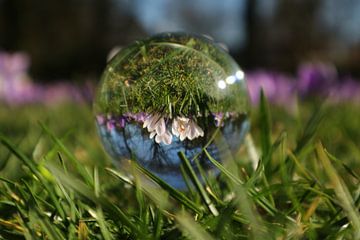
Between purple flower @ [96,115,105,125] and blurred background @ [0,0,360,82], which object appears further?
blurred background @ [0,0,360,82]

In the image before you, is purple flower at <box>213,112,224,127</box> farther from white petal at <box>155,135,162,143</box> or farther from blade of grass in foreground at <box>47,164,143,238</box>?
blade of grass in foreground at <box>47,164,143,238</box>

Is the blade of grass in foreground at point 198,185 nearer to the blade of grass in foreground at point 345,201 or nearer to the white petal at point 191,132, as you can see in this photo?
the white petal at point 191,132

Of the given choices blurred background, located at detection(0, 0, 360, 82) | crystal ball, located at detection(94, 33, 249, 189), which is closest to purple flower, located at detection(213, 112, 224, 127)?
crystal ball, located at detection(94, 33, 249, 189)

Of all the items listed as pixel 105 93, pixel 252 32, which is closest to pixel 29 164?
pixel 105 93

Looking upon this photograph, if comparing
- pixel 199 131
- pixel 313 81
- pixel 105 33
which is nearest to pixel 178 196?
pixel 199 131

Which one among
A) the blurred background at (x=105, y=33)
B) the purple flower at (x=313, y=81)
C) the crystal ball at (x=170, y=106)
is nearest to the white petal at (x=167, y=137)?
the crystal ball at (x=170, y=106)

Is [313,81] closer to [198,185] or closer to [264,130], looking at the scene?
[264,130]

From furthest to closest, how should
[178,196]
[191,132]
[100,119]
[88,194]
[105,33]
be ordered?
[105,33]
[100,119]
[191,132]
[178,196]
[88,194]

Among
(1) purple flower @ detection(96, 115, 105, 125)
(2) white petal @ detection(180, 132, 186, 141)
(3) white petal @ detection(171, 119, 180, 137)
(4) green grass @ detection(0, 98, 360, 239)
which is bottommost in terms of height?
(4) green grass @ detection(0, 98, 360, 239)

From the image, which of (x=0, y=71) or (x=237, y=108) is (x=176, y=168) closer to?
(x=237, y=108)
